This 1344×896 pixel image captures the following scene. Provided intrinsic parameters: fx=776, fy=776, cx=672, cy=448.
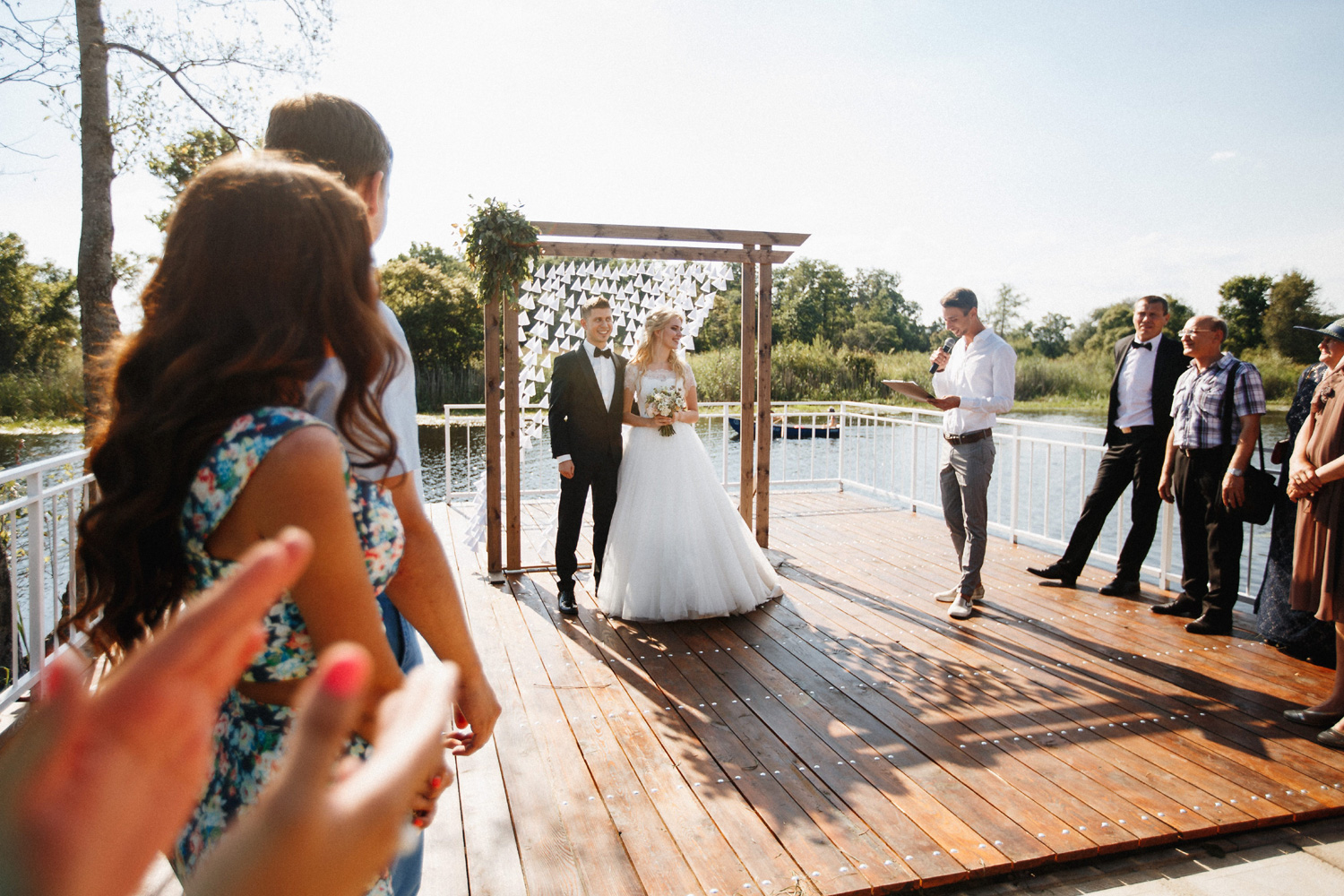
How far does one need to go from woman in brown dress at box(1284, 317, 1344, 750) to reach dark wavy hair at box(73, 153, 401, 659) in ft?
11.1

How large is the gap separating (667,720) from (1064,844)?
140cm

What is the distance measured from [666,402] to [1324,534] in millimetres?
2967

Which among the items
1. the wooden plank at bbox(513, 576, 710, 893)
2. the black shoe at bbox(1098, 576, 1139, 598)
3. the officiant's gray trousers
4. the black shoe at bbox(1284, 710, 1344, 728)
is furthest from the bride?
the black shoe at bbox(1284, 710, 1344, 728)

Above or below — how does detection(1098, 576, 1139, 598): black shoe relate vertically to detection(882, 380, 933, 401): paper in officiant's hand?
below

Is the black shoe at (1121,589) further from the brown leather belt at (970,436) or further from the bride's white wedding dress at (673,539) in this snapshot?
the bride's white wedding dress at (673,539)

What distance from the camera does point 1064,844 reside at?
2.20m

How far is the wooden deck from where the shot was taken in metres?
2.17

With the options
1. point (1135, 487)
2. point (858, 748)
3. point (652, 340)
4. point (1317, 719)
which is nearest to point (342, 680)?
point (858, 748)

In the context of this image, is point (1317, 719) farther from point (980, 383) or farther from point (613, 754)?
point (613, 754)

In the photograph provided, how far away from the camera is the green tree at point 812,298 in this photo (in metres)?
34.2

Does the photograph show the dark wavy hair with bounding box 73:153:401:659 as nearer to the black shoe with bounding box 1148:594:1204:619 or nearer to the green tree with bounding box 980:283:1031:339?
the black shoe with bounding box 1148:594:1204:619

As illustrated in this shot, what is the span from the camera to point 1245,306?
33.5 m

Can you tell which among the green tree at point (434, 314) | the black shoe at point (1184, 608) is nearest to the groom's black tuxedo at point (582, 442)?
the black shoe at point (1184, 608)

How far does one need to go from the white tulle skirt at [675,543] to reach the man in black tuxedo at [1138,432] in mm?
2136
